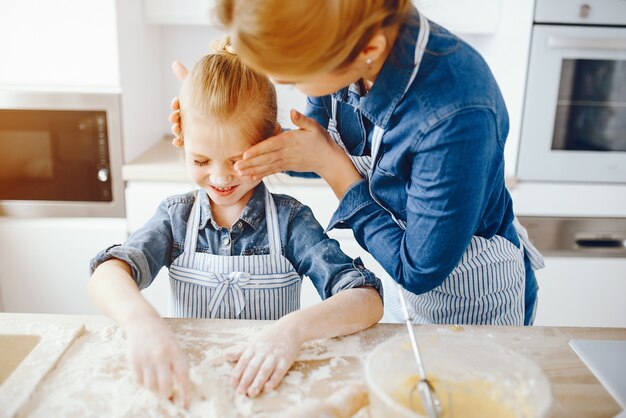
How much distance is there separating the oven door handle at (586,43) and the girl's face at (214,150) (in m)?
1.30

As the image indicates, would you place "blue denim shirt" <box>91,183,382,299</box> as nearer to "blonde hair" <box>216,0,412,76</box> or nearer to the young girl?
the young girl

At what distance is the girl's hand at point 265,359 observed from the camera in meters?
0.71

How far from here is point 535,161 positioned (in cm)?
196

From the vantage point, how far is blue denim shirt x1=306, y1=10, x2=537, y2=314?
79cm

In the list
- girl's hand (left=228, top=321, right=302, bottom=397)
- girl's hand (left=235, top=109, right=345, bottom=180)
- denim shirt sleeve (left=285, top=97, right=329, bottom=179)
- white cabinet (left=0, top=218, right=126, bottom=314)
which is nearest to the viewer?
girl's hand (left=228, top=321, right=302, bottom=397)

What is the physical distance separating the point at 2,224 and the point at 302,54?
1680 millimetres

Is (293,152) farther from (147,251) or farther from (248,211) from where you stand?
(147,251)

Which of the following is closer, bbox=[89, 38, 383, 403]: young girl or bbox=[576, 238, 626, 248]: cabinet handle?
bbox=[89, 38, 383, 403]: young girl

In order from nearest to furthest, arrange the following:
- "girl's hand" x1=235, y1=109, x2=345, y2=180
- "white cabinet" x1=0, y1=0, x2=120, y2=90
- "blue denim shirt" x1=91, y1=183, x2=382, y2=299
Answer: "girl's hand" x1=235, y1=109, x2=345, y2=180 → "blue denim shirt" x1=91, y1=183, x2=382, y2=299 → "white cabinet" x1=0, y1=0, x2=120, y2=90

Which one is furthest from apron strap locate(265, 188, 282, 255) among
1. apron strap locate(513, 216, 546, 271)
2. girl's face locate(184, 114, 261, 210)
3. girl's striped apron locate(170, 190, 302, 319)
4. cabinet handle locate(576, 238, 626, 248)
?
cabinet handle locate(576, 238, 626, 248)

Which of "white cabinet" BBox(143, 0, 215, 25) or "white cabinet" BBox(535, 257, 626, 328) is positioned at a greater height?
"white cabinet" BBox(143, 0, 215, 25)

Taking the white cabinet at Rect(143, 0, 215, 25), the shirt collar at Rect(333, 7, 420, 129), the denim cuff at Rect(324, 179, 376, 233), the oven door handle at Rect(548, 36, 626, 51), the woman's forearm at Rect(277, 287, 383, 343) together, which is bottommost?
the woman's forearm at Rect(277, 287, 383, 343)

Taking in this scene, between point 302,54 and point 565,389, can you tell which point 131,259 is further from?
point 565,389

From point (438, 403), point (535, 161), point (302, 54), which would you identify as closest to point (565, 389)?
point (438, 403)
